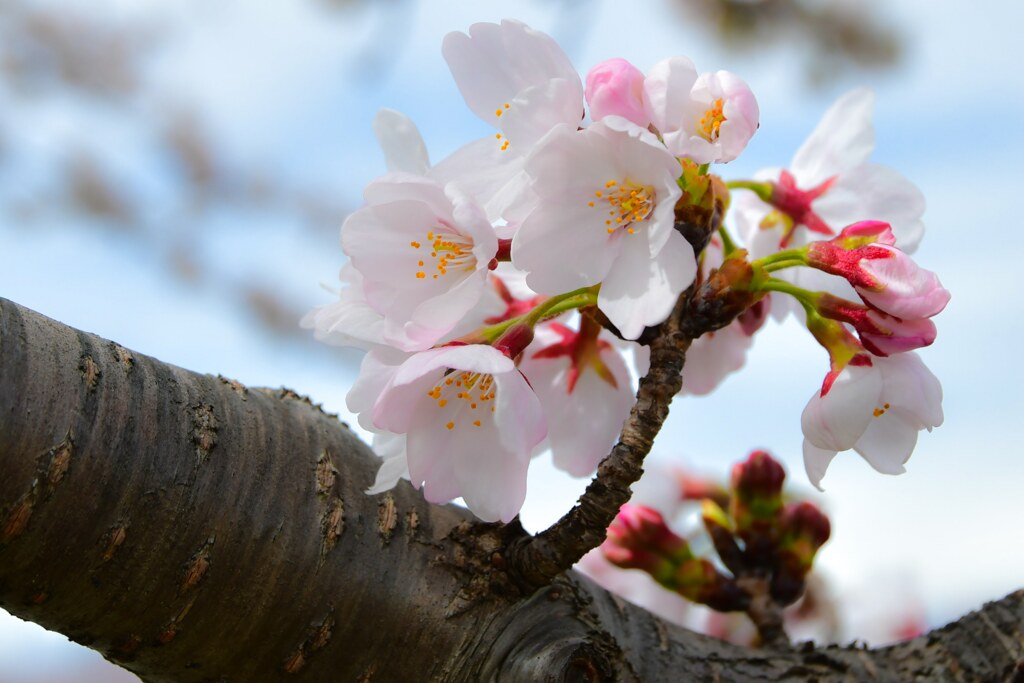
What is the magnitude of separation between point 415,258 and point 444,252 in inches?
1.3

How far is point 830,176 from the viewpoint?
1259 millimetres

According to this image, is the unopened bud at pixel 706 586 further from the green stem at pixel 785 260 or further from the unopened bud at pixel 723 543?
the green stem at pixel 785 260

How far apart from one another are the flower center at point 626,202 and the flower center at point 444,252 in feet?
0.43

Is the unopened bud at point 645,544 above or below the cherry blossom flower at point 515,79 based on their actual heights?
below

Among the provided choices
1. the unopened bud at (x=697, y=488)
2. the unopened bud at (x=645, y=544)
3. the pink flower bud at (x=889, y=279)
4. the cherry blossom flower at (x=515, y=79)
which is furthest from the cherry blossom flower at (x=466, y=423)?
Answer: the unopened bud at (x=697, y=488)

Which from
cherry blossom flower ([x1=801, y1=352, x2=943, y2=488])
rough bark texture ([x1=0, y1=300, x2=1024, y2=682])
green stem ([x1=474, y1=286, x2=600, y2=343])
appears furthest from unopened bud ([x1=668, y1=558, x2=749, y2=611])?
green stem ([x1=474, y1=286, x2=600, y2=343])

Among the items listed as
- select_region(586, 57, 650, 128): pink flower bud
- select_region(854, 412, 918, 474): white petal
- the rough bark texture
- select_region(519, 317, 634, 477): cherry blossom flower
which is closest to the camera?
the rough bark texture

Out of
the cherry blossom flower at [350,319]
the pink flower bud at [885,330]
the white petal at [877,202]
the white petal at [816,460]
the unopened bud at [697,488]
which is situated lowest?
the cherry blossom flower at [350,319]

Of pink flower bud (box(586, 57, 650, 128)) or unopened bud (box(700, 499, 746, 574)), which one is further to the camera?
unopened bud (box(700, 499, 746, 574))

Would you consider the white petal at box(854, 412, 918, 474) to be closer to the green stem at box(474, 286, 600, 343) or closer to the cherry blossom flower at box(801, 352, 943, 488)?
the cherry blossom flower at box(801, 352, 943, 488)

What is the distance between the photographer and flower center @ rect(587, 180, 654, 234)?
3.05 ft

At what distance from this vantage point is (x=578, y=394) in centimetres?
114

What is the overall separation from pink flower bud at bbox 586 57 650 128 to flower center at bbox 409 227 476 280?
0.17 m

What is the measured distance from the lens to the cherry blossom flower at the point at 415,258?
0.89m
